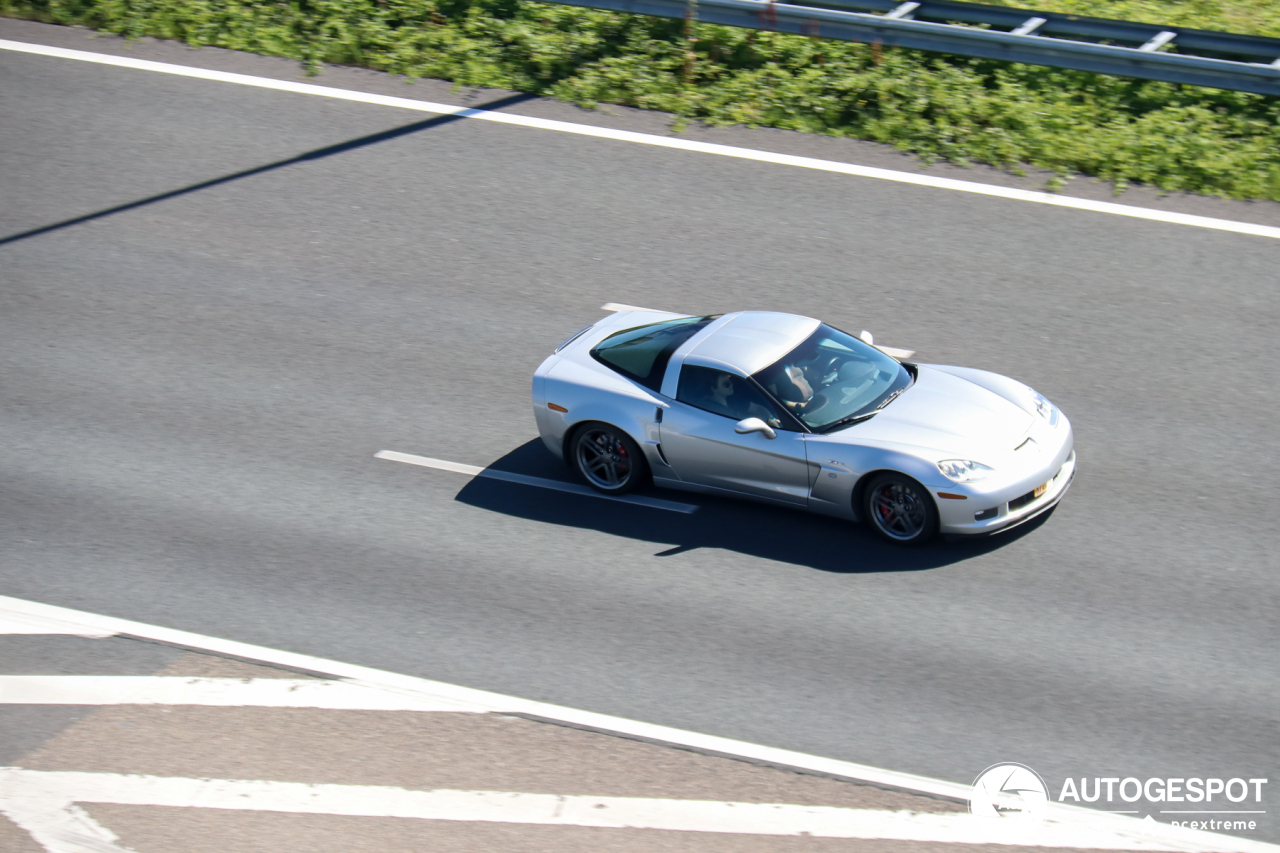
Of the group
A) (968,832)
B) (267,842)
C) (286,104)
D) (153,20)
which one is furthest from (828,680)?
(153,20)

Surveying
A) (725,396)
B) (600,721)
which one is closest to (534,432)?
(725,396)

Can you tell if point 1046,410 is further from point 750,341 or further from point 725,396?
point 725,396

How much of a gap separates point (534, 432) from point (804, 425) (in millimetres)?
2588

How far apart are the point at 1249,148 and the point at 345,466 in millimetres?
10173

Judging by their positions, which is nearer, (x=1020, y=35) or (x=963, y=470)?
(x=963, y=470)

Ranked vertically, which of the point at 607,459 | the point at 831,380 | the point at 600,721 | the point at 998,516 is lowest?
the point at 600,721

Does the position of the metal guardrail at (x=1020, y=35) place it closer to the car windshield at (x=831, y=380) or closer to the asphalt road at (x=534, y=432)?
the asphalt road at (x=534, y=432)

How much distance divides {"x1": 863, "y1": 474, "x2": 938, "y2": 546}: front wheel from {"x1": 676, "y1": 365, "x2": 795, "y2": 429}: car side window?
2.57 ft

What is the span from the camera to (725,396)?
381 inches

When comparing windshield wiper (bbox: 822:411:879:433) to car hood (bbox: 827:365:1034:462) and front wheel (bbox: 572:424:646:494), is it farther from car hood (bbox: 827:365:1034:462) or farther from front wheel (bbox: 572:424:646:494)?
front wheel (bbox: 572:424:646:494)

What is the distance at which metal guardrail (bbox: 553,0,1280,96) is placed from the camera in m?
14.7

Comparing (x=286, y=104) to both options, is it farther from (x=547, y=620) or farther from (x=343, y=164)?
(x=547, y=620)

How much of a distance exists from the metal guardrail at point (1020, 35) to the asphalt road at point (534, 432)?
180 cm

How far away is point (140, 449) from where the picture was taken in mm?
10805
